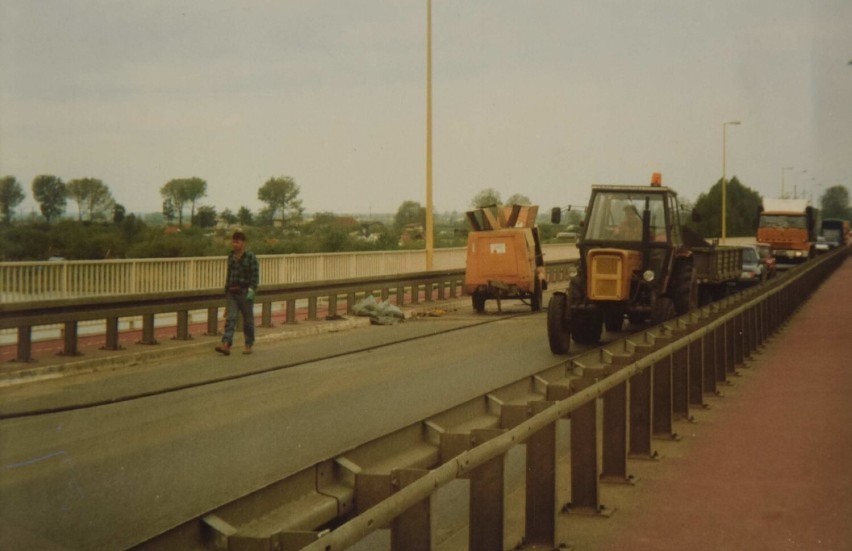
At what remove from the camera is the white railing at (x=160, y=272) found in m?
17.9

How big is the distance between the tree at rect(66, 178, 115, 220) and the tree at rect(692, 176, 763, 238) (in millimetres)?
83480

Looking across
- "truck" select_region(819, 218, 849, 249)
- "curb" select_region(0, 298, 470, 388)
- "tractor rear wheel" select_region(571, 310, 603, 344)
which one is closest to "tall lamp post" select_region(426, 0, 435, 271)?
"curb" select_region(0, 298, 470, 388)

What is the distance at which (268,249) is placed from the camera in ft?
122

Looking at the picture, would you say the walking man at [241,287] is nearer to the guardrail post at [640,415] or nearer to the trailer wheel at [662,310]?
the trailer wheel at [662,310]

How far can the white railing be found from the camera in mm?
17922

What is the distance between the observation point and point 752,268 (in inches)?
1535

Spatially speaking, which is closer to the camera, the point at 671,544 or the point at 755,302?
the point at 671,544

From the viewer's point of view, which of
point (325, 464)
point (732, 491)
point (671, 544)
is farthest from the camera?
point (732, 491)

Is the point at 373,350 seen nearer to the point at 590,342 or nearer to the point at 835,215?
the point at 590,342

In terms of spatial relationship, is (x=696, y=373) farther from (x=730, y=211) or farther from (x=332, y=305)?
(x=730, y=211)

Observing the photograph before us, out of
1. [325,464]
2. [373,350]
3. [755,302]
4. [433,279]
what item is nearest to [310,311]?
[373,350]

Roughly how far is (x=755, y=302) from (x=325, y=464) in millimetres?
14072

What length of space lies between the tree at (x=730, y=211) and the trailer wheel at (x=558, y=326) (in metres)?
79.0

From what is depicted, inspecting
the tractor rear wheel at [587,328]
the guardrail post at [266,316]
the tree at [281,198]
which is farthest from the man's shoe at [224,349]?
the tree at [281,198]
